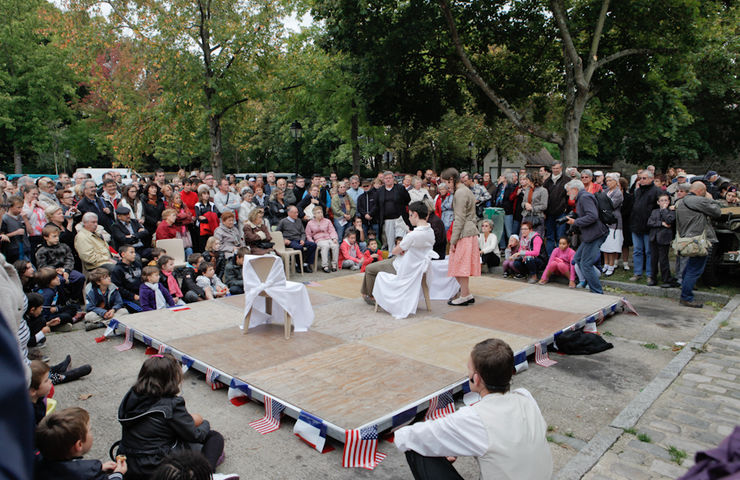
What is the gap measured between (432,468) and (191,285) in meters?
6.52

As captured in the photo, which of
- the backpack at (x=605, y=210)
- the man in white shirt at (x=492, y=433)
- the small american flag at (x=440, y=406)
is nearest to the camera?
the man in white shirt at (x=492, y=433)

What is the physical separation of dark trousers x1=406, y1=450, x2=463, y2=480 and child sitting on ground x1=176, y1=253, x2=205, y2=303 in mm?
6227

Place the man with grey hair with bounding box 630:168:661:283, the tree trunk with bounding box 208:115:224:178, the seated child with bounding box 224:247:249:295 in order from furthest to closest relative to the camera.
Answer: the tree trunk with bounding box 208:115:224:178 < the man with grey hair with bounding box 630:168:661:283 < the seated child with bounding box 224:247:249:295

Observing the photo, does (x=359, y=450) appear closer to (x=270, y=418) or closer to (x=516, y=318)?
(x=270, y=418)

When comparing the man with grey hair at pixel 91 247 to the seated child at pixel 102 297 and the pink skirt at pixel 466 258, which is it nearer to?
the seated child at pixel 102 297

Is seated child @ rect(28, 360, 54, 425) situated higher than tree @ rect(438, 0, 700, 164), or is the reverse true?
tree @ rect(438, 0, 700, 164)

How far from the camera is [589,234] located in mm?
8266

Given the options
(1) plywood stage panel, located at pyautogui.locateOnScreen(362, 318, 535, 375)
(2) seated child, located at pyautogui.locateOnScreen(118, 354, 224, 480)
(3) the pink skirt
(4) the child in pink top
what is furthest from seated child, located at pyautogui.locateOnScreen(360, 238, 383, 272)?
(2) seated child, located at pyautogui.locateOnScreen(118, 354, 224, 480)

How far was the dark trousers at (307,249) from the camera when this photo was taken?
1116 centimetres

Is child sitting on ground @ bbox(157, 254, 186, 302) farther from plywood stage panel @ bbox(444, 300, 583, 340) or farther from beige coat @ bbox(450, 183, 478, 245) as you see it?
beige coat @ bbox(450, 183, 478, 245)

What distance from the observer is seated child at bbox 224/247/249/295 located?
8.97m

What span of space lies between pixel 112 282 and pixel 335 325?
3465 millimetres

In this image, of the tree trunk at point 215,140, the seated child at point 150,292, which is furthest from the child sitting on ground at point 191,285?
the tree trunk at point 215,140

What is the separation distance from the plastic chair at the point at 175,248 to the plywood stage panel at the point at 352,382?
16.7ft
